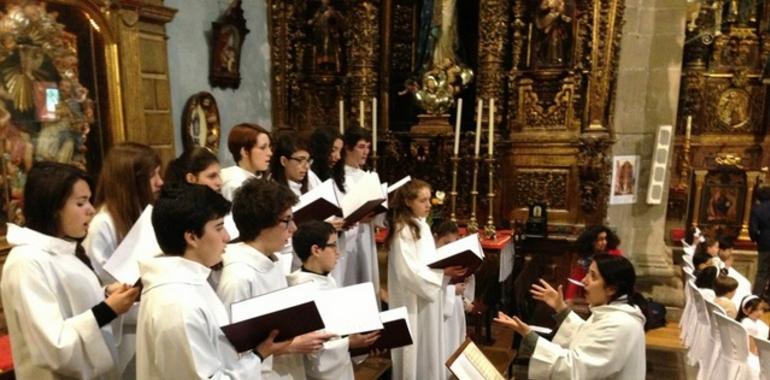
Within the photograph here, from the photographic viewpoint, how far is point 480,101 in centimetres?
574

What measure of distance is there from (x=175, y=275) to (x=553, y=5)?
16.2ft

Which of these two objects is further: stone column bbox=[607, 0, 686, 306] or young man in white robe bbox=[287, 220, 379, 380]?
stone column bbox=[607, 0, 686, 306]

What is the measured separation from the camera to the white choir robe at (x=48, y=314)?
71.4 inches

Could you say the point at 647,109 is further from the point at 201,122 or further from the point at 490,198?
the point at 201,122

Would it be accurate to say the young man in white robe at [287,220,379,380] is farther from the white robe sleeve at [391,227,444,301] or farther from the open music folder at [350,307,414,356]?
the white robe sleeve at [391,227,444,301]

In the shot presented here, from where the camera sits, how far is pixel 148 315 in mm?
1580

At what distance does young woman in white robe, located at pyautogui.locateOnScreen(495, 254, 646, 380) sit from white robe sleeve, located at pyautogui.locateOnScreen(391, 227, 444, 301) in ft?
3.80

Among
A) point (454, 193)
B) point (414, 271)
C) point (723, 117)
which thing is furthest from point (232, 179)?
point (723, 117)

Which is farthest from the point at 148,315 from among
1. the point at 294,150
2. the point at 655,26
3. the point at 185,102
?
the point at 655,26

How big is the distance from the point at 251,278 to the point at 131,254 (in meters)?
0.46

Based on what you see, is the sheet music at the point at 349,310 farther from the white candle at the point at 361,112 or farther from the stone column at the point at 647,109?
the stone column at the point at 647,109

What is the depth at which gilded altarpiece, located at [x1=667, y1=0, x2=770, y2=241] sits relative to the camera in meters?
7.61

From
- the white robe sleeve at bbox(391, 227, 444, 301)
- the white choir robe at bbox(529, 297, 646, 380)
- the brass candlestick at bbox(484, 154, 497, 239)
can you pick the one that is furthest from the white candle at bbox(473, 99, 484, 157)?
the white choir robe at bbox(529, 297, 646, 380)

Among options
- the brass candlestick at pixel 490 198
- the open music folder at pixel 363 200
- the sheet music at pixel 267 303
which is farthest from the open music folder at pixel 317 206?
the brass candlestick at pixel 490 198
